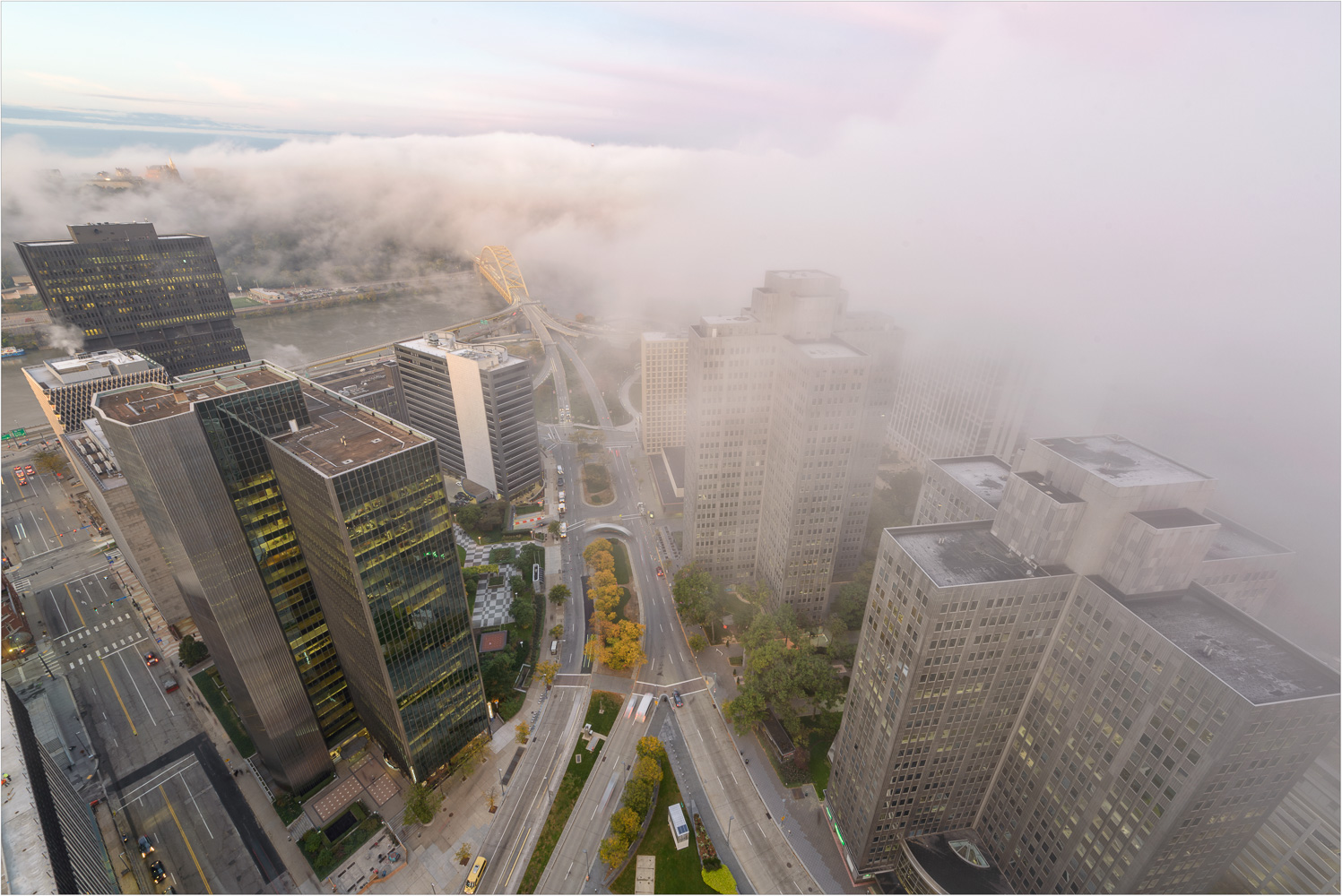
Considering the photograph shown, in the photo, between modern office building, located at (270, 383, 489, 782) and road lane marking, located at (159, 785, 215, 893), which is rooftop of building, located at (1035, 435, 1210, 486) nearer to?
modern office building, located at (270, 383, 489, 782)

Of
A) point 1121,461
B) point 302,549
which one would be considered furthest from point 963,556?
point 302,549

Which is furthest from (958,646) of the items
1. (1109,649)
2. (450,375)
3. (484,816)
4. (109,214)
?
(109,214)

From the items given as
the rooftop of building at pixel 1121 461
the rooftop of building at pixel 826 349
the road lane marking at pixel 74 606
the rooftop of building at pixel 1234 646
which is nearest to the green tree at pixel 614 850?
the rooftop of building at pixel 1234 646

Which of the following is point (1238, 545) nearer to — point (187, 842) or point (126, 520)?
point (187, 842)

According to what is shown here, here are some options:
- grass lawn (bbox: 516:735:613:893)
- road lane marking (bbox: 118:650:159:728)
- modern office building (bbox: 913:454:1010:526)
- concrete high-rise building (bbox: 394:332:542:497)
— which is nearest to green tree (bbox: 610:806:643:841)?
grass lawn (bbox: 516:735:613:893)

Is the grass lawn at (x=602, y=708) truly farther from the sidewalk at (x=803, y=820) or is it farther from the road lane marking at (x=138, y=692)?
the road lane marking at (x=138, y=692)

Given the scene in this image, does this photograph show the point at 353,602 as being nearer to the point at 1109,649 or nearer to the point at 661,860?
the point at 661,860
